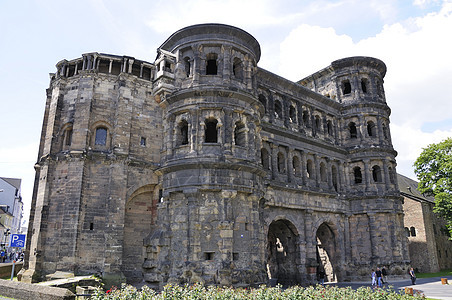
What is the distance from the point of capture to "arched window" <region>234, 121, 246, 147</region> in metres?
21.3

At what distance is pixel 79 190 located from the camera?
2073 cm

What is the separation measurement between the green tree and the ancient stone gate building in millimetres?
6893

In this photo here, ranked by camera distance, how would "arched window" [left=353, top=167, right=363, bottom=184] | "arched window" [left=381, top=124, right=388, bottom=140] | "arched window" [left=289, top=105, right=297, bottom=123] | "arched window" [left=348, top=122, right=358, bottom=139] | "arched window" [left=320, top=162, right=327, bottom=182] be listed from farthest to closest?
"arched window" [left=348, top=122, right=358, bottom=139] < "arched window" [left=381, top=124, right=388, bottom=140] < "arched window" [left=353, top=167, right=363, bottom=184] < "arched window" [left=320, top=162, right=327, bottom=182] < "arched window" [left=289, top=105, right=297, bottom=123]

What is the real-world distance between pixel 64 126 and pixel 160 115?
20.3 feet

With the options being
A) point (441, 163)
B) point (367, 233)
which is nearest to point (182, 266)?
point (367, 233)

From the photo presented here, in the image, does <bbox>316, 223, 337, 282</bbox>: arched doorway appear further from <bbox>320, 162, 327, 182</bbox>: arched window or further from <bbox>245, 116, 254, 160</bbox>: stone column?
<bbox>245, 116, 254, 160</bbox>: stone column

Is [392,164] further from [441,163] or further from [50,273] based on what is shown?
[50,273]

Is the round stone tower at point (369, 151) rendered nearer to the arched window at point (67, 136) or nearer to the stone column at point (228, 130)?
the stone column at point (228, 130)

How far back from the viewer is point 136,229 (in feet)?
73.3

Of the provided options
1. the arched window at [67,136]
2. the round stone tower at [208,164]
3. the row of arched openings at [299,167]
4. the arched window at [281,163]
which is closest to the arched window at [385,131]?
the row of arched openings at [299,167]

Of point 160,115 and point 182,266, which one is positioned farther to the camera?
point 160,115

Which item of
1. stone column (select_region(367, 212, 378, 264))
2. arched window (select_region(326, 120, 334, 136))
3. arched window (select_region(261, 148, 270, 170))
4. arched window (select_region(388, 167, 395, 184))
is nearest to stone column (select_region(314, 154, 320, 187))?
arched window (select_region(326, 120, 334, 136))

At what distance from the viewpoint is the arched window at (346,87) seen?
112 feet

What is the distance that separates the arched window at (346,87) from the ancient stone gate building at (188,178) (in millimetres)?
6860
